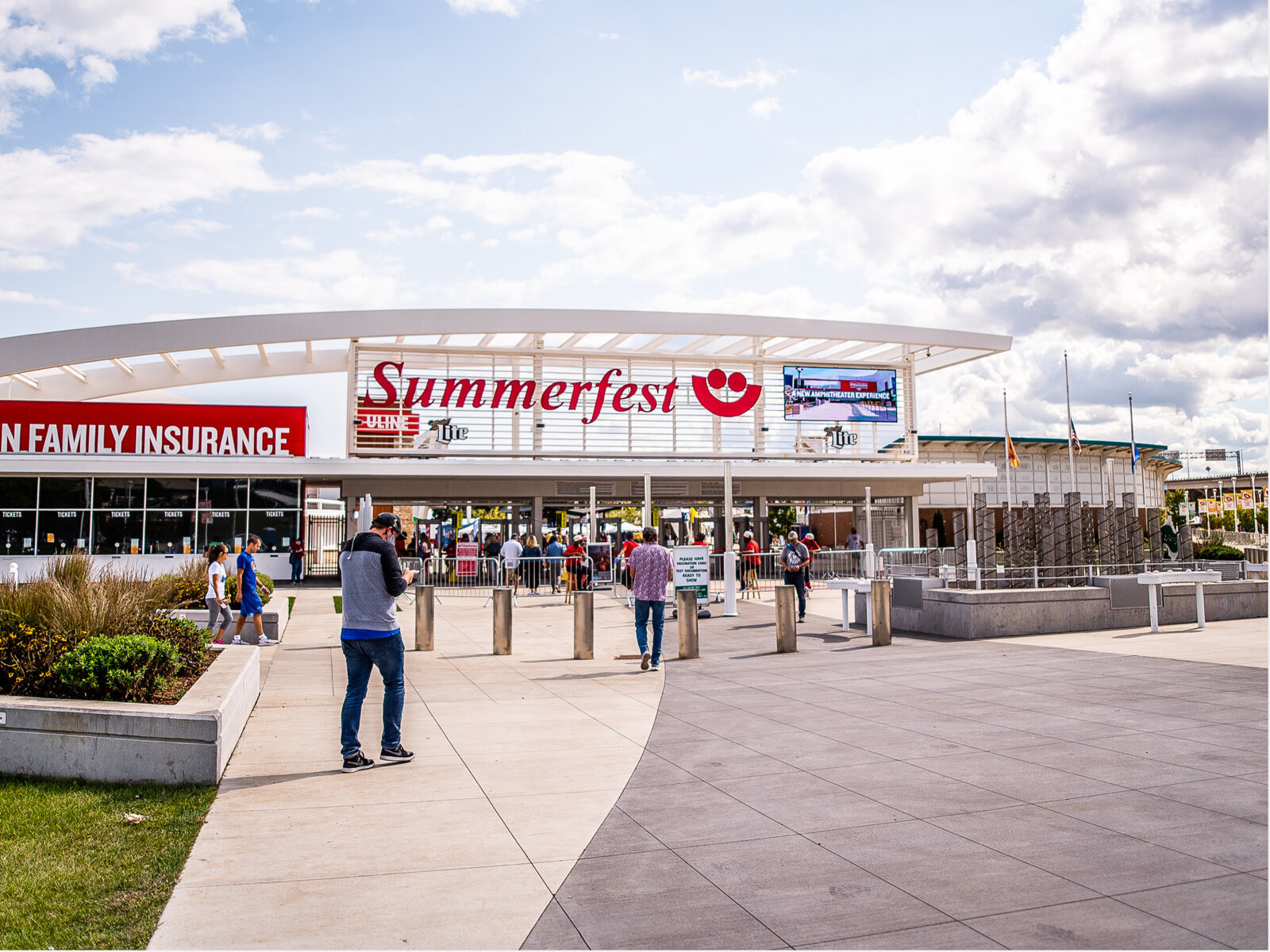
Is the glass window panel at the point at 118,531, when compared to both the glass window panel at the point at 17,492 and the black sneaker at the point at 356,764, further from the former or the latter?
the black sneaker at the point at 356,764

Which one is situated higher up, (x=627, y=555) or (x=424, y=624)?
(x=627, y=555)

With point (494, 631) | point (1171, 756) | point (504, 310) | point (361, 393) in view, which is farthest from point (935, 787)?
point (361, 393)

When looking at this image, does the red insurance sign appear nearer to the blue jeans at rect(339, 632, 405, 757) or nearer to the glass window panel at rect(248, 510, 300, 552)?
the glass window panel at rect(248, 510, 300, 552)

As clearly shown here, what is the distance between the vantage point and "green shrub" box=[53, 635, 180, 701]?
7.17 meters

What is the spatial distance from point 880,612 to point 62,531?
23.9 m

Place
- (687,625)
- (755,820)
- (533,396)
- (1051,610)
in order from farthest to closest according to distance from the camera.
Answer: (533,396)
(1051,610)
(687,625)
(755,820)

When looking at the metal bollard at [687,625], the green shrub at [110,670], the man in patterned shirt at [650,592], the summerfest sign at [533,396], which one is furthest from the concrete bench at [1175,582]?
the summerfest sign at [533,396]

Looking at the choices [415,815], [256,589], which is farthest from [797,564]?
[415,815]

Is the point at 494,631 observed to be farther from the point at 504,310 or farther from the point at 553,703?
the point at 504,310

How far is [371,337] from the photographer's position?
94.5 ft

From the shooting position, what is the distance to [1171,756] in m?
6.76

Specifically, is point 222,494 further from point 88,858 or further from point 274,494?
point 88,858

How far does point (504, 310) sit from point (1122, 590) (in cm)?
1874

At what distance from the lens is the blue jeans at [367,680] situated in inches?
276
